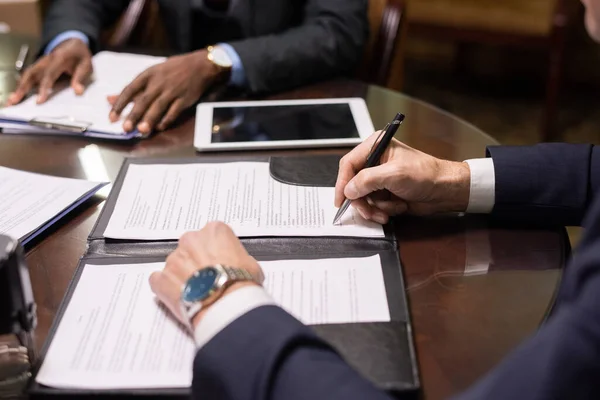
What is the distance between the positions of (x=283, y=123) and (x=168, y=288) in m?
0.53

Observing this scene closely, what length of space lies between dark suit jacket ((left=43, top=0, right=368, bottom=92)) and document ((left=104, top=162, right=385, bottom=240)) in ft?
1.29

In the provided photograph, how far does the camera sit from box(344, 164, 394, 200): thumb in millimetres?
847

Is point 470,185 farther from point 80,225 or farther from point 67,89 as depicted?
point 67,89

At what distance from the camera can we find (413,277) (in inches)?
30.1

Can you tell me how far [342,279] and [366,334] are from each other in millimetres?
98

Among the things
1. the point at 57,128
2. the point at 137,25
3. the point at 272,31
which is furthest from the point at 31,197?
the point at 137,25

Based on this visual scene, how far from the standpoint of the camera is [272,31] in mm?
1680

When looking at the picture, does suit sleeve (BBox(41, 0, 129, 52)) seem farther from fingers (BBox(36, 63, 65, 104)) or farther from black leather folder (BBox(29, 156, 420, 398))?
black leather folder (BBox(29, 156, 420, 398))

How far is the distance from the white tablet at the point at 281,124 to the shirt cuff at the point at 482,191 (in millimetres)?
252

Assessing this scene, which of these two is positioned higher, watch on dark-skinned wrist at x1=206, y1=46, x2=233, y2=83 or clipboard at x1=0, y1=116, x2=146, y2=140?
watch on dark-skinned wrist at x1=206, y1=46, x2=233, y2=83

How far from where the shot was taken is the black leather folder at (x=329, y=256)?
24.0 inches

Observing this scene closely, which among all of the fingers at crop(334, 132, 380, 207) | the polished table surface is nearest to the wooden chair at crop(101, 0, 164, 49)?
the polished table surface

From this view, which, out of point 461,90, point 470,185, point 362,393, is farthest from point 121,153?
point 461,90

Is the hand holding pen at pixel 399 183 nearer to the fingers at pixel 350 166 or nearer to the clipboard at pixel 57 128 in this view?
the fingers at pixel 350 166
